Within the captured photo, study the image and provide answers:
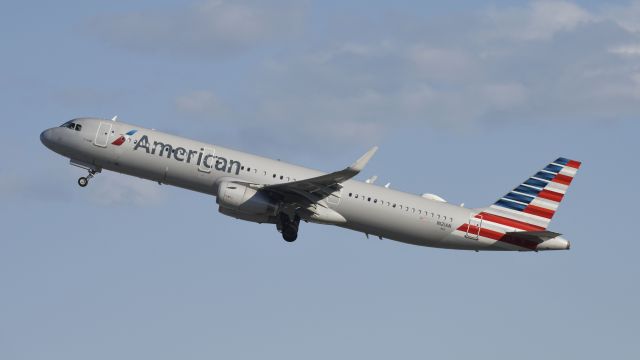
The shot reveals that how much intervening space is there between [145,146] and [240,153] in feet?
18.0

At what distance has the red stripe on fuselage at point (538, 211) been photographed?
68.7 meters

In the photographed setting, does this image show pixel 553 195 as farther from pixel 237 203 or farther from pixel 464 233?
pixel 237 203

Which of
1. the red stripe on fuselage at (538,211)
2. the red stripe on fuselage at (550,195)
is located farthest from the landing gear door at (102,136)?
the red stripe on fuselage at (550,195)

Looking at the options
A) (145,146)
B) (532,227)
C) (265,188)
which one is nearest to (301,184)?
(265,188)

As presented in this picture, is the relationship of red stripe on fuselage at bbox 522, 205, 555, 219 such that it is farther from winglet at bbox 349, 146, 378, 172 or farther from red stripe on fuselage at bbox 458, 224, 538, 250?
winglet at bbox 349, 146, 378, 172

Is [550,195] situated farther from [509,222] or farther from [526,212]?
[509,222]

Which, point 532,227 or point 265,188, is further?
point 532,227

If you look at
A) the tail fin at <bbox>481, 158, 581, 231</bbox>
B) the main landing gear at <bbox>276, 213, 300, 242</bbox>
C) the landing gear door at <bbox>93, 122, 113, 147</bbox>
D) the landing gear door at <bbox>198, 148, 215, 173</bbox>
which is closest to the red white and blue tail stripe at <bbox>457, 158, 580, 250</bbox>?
the tail fin at <bbox>481, 158, 581, 231</bbox>

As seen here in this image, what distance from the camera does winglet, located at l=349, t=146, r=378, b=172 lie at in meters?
59.1

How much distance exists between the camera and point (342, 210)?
6488 cm

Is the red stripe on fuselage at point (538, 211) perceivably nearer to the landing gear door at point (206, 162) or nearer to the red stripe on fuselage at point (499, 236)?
the red stripe on fuselage at point (499, 236)

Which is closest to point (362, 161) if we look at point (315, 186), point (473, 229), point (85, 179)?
point (315, 186)

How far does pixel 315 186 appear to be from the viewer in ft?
205

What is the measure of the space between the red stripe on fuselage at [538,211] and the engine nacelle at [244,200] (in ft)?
52.5
